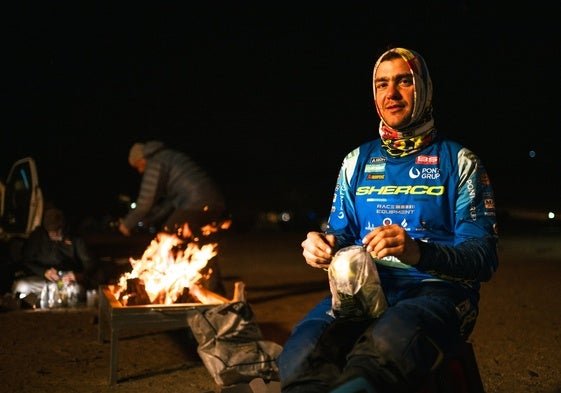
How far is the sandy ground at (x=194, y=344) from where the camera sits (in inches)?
226

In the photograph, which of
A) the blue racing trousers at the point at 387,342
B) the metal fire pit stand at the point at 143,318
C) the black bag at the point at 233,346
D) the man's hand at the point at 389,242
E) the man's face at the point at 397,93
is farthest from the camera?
the metal fire pit stand at the point at 143,318

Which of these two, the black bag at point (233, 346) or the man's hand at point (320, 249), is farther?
the black bag at point (233, 346)

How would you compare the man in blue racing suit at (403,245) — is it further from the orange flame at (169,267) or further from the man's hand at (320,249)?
the orange flame at (169,267)

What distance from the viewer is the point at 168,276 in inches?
268

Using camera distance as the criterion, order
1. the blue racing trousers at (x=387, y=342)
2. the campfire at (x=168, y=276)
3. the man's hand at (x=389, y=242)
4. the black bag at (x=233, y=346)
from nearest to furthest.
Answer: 1. the blue racing trousers at (x=387, y=342)
2. the man's hand at (x=389, y=242)
3. the black bag at (x=233, y=346)
4. the campfire at (x=168, y=276)

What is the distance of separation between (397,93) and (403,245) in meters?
0.86

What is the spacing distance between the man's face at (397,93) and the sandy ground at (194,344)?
311cm

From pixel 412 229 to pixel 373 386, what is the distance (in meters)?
0.79

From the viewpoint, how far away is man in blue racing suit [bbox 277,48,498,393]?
2.32 metres

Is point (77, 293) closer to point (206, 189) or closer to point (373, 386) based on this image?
point (206, 189)

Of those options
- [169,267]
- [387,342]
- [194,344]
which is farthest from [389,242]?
[194,344]

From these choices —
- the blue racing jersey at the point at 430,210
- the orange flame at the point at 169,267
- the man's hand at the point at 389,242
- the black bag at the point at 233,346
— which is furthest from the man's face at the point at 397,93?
the orange flame at the point at 169,267

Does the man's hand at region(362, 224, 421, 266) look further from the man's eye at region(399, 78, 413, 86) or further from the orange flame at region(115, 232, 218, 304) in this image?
the orange flame at region(115, 232, 218, 304)

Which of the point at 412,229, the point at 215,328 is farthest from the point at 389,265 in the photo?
the point at 215,328
